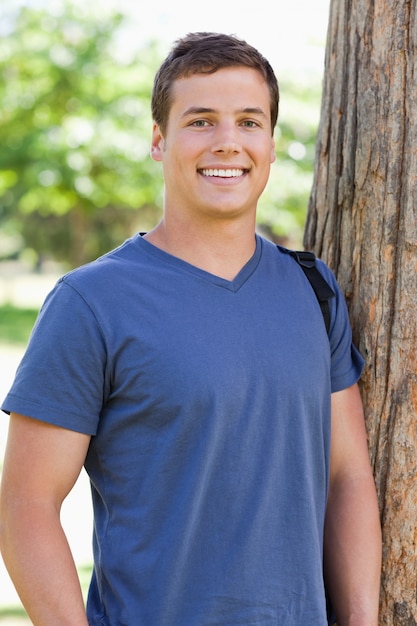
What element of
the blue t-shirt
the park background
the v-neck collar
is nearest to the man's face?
the v-neck collar

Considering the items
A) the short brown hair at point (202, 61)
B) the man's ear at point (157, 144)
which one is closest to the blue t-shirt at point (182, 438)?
the man's ear at point (157, 144)

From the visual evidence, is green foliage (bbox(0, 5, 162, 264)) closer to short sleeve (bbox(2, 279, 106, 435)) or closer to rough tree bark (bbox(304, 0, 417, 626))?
rough tree bark (bbox(304, 0, 417, 626))

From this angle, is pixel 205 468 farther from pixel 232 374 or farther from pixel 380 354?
pixel 380 354

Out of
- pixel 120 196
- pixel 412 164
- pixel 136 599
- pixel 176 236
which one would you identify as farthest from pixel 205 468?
pixel 120 196

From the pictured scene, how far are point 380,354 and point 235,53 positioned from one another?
38.9 inches

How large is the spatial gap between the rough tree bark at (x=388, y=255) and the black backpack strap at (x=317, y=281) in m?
0.21

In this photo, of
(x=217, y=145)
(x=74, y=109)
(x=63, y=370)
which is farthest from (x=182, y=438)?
(x=74, y=109)

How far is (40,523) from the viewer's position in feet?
7.31

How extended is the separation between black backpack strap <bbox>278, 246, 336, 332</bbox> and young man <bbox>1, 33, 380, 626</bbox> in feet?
0.20

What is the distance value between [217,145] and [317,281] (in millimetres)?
497

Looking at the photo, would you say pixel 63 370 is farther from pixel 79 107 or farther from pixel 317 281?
pixel 79 107

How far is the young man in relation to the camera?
2230 millimetres

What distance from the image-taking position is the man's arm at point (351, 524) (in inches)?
100

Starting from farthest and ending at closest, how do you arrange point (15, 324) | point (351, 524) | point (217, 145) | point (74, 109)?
point (15, 324)
point (74, 109)
point (351, 524)
point (217, 145)
